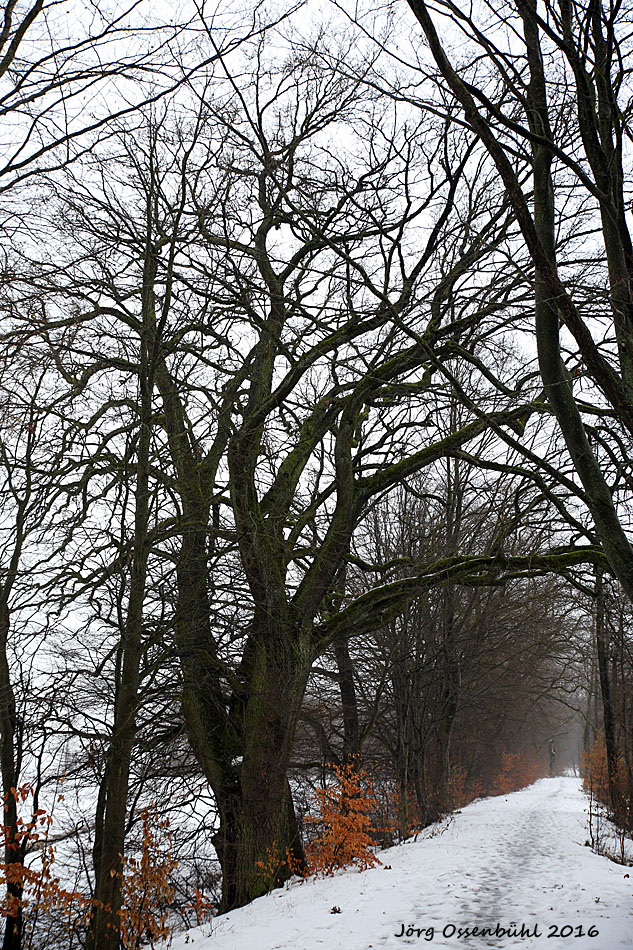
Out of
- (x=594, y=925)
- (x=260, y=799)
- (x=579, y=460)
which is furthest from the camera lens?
(x=260, y=799)

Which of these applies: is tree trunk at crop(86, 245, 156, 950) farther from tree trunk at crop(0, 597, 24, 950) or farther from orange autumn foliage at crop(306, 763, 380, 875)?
orange autumn foliage at crop(306, 763, 380, 875)

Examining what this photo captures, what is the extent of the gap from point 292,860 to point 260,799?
1.56 meters

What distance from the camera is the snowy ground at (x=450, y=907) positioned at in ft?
16.1

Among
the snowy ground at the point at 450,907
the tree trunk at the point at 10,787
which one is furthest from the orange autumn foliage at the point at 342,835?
the tree trunk at the point at 10,787

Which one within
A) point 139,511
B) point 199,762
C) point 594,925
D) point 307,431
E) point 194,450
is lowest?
point 594,925

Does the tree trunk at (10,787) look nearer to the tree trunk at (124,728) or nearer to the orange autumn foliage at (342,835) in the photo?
the tree trunk at (124,728)

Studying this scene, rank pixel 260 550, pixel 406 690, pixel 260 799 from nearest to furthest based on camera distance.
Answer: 1. pixel 260 550
2. pixel 260 799
3. pixel 406 690

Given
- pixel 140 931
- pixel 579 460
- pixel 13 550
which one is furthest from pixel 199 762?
pixel 579 460

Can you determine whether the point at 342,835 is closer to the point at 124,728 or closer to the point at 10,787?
the point at 10,787

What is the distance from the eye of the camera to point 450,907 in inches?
232

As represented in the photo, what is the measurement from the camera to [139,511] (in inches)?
213

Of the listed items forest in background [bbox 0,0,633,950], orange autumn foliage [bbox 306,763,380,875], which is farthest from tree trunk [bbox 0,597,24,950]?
orange autumn foliage [bbox 306,763,380,875]

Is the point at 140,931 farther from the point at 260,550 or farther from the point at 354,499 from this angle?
the point at 354,499

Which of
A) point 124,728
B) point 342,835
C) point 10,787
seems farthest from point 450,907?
A: point 10,787
